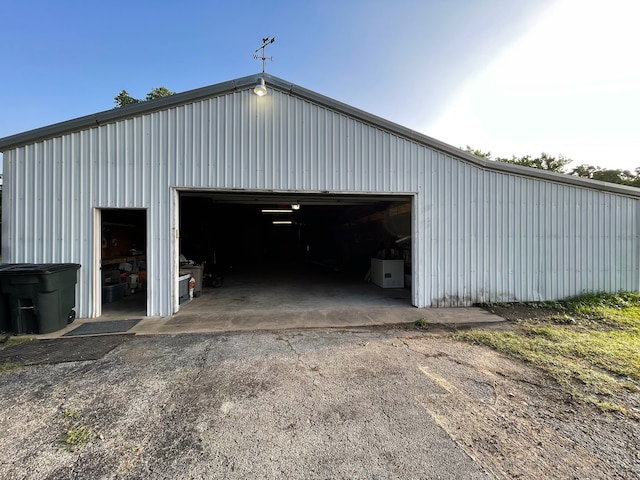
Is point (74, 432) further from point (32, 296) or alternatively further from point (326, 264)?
point (326, 264)

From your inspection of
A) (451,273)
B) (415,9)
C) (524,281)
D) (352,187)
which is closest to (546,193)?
(524,281)

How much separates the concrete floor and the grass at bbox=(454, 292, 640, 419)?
909 millimetres

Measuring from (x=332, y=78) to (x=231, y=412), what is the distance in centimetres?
913

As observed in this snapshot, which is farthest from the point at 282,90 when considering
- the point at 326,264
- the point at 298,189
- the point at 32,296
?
the point at 326,264

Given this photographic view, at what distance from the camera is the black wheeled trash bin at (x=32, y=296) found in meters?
4.05

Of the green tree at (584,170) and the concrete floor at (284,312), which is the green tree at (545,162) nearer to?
the green tree at (584,170)

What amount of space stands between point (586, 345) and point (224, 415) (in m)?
4.63

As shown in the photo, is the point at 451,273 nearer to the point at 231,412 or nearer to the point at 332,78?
the point at 231,412

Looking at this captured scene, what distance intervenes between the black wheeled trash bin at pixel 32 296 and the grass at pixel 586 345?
622cm

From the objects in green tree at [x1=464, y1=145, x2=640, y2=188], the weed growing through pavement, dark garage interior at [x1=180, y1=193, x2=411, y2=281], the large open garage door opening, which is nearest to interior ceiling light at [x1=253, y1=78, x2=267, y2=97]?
the large open garage door opening

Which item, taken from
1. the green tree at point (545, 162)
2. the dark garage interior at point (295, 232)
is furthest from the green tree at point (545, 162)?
the dark garage interior at point (295, 232)

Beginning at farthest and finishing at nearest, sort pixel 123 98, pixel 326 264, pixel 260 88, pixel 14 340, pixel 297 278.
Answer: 1. pixel 123 98
2. pixel 326 264
3. pixel 297 278
4. pixel 260 88
5. pixel 14 340

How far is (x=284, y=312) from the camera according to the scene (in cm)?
557

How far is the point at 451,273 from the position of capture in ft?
19.2
